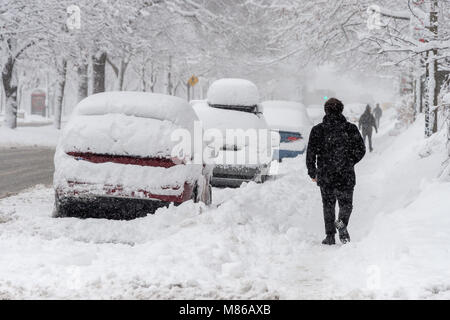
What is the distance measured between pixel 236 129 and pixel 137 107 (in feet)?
14.6

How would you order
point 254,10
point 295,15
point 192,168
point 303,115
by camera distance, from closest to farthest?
point 192,168 < point 303,115 < point 295,15 < point 254,10

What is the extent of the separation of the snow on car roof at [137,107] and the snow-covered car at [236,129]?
2879 millimetres

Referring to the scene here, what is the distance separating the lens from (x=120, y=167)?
706 centimetres

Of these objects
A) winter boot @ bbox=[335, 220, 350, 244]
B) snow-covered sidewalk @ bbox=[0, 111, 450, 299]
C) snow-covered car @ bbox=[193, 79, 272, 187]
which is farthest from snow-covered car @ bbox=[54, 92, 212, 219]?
snow-covered car @ bbox=[193, 79, 272, 187]

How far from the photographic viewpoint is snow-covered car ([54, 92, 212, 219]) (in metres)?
7.01

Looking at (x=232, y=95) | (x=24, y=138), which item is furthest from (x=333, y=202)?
(x=24, y=138)

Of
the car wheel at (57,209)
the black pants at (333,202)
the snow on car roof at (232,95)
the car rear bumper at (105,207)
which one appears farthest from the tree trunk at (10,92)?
the black pants at (333,202)

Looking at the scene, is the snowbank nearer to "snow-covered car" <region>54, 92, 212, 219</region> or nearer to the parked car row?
the parked car row

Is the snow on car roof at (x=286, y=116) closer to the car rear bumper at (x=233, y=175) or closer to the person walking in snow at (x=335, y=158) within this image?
the car rear bumper at (x=233, y=175)

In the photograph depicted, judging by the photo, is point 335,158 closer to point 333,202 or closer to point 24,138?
point 333,202
